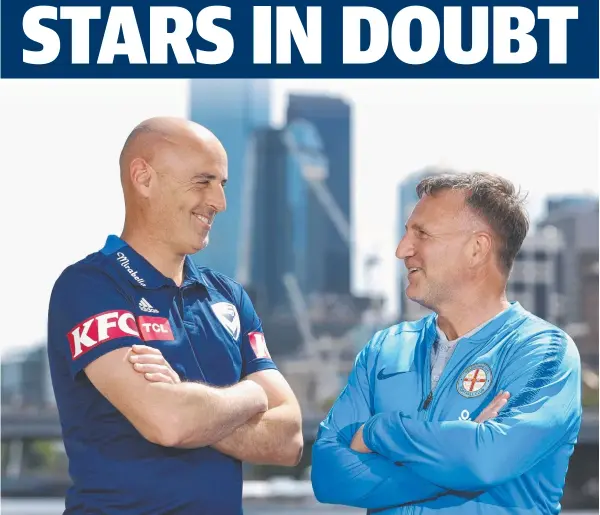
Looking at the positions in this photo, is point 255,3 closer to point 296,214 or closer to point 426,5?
point 426,5

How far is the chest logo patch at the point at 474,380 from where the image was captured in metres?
4.15

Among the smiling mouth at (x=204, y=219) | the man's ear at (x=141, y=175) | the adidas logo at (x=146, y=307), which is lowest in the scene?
the adidas logo at (x=146, y=307)

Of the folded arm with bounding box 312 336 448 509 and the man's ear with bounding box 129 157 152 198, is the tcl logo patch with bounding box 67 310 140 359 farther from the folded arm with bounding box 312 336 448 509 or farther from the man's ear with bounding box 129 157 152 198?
the folded arm with bounding box 312 336 448 509

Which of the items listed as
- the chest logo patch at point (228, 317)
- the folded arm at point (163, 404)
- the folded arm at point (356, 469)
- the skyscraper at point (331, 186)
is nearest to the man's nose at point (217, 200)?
the chest logo patch at point (228, 317)

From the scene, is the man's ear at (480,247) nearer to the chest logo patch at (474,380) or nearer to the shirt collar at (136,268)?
the chest logo patch at (474,380)

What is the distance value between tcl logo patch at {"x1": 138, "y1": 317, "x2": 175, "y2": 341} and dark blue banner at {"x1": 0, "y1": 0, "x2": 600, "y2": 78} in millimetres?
3347

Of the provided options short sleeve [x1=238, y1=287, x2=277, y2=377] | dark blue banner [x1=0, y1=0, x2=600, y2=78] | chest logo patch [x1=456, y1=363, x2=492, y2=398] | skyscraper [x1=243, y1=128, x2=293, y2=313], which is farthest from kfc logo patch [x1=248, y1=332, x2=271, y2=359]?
skyscraper [x1=243, y1=128, x2=293, y2=313]

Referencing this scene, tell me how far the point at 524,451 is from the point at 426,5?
446 centimetres

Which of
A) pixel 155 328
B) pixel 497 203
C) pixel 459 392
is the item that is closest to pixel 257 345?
pixel 155 328

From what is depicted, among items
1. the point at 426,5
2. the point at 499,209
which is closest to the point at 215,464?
the point at 499,209

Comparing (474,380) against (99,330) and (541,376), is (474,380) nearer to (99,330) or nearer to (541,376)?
(541,376)

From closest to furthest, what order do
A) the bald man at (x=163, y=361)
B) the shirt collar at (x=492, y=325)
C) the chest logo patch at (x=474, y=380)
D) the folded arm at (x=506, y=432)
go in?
1. the folded arm at (x=506, y=432)
2. the bald man at (x=163, y=361)
3. the chest logo patch at (x=474, y=380)
4. the shirt collar at (x=492, y=325)

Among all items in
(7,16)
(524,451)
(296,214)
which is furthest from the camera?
(296,214)

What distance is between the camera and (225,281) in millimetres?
4477
